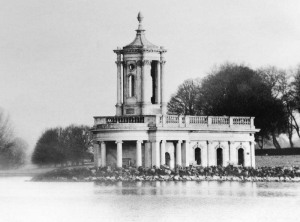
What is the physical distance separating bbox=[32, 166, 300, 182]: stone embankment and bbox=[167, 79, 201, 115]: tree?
36097 mm

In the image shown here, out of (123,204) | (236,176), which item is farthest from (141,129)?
(123,204)

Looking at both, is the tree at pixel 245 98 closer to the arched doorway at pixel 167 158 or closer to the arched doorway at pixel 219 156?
the arched doorway at pixel 219 156

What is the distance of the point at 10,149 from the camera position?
106 meters

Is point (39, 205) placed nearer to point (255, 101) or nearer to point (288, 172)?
point (288, 172)

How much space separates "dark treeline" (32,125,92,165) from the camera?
106m

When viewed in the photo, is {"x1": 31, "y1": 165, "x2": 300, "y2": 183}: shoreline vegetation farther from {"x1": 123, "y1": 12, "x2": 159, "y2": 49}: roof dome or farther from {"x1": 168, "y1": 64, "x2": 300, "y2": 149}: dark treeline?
{"x1": 168, "y1": 64, "x2": 300, "y2": 149}: dark treeline

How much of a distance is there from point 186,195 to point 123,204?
262 inches

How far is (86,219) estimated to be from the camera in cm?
4600

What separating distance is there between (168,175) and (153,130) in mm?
6358

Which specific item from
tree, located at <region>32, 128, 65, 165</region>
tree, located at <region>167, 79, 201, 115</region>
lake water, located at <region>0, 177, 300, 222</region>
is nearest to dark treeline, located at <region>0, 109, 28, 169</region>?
tree, located at <region>32, 128, 65, 165</region>

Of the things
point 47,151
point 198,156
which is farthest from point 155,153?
point 47,151

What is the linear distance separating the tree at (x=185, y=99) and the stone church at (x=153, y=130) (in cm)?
2638

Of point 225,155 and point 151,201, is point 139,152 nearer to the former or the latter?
point 225,155

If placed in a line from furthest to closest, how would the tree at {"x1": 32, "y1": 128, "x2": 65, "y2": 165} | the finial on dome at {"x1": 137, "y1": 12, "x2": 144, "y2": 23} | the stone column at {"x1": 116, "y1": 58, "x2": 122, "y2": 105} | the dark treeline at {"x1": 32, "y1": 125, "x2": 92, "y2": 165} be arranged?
the dark treeline at {"x1": 32, "y1": 125, "x2": 92, "y2": 165}
the tree at {"x1": 32, "y1": 128, "x2": 65, "y2": 165}
the finial on dome at {"x1": 137, "y1": 12, "x2": 144, "y2": 23}
the stone column at {"x1": 116, "y1": 58, "x2": 122, "y2": 105}
